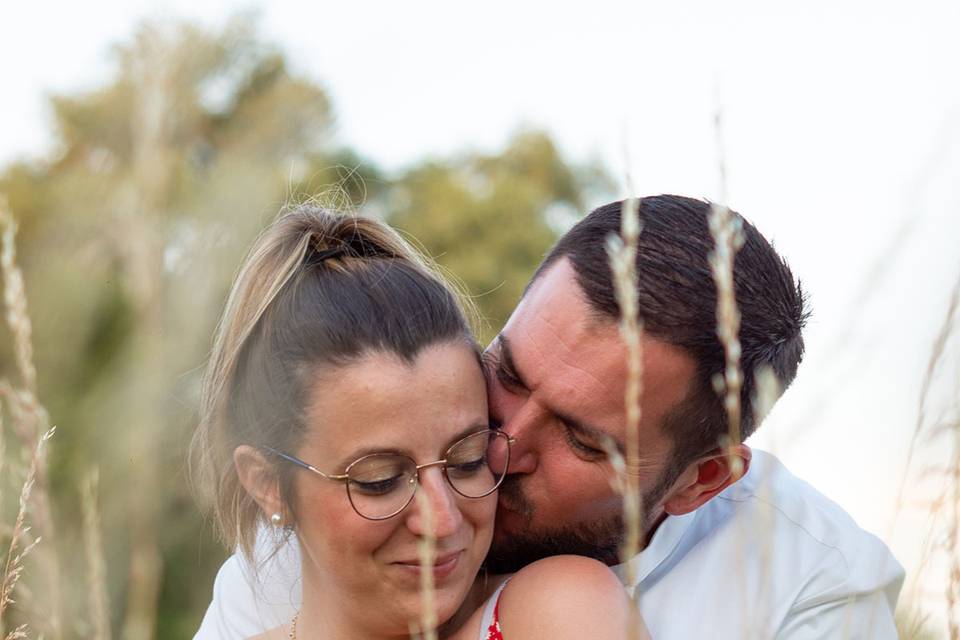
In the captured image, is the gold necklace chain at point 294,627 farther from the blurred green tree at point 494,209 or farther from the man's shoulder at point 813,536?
the blurred green tree at point 494,209

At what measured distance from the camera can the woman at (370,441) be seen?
6.97 ft

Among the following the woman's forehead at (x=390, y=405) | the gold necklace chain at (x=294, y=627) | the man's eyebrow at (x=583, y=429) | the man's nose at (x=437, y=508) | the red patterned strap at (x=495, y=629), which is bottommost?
the gold necklace chain at (x=294, y=627)

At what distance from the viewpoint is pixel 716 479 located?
2.79 metres

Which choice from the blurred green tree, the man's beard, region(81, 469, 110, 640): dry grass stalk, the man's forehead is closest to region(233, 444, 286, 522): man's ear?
the man's beard

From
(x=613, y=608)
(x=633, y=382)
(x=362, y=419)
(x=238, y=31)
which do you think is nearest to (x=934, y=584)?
(x=613, y=608)

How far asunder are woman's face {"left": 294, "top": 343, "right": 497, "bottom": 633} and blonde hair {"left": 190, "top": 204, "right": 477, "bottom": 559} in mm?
61

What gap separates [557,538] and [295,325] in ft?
2.68

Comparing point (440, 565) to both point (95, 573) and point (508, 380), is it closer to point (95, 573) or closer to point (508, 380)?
point (508, 380)

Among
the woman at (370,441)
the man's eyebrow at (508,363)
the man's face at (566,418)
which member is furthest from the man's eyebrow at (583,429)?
the woman at (370,441)

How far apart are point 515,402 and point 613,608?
669mm

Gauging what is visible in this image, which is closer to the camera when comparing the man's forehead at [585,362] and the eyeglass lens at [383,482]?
the eyeglass lens at [383,482]

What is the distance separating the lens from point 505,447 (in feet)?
8.03

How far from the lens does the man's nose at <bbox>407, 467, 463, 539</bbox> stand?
208 centimetres

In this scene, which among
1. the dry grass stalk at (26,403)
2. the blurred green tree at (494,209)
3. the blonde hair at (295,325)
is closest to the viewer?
the dry grass stalk at (26,403)
